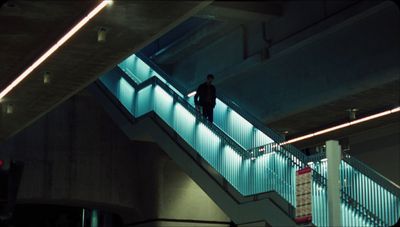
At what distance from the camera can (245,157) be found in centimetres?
1995

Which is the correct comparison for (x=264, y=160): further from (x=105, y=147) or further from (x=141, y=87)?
(x=105, y=147)

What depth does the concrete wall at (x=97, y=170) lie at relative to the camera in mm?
26766

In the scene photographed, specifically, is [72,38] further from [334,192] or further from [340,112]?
[340,112]

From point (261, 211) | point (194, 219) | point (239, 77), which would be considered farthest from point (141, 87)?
point (261, 211)

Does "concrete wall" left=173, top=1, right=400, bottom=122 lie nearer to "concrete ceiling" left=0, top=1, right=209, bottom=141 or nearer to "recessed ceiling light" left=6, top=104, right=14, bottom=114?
"concrete ceiling" left=0, top=1, right=209, bottom=141

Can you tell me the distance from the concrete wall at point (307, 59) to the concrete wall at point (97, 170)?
3351mm

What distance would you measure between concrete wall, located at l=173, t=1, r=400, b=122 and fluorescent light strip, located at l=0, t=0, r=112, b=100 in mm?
8828

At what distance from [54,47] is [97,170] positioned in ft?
42.1

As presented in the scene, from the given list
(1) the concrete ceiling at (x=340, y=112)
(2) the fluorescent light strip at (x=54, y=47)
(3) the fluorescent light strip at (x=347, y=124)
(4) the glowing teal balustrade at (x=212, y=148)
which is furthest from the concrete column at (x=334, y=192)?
(3) the fluorescent light strip at (x=347, y=124)

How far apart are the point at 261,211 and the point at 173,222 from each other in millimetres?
9326

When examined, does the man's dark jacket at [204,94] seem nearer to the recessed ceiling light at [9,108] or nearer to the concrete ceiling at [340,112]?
the concrete ceiling at [340,112]

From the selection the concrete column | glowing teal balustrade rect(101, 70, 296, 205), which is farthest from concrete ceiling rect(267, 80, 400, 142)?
the concrete column

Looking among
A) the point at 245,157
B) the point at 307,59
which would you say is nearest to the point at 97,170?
the point at 307,59

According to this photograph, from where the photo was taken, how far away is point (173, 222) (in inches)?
1064
